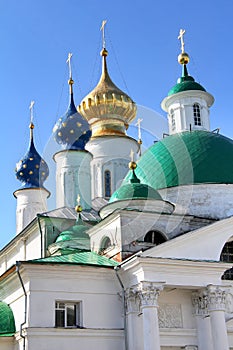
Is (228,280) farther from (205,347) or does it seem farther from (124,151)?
(124,151)

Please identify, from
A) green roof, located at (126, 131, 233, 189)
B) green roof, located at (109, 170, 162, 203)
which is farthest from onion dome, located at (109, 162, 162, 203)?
green roof, located at (126, 131, 233, 189)

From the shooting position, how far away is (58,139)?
77.0 ft

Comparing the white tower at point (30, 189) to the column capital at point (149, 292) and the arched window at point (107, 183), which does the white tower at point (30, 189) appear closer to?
the arched window at point (107, 183)

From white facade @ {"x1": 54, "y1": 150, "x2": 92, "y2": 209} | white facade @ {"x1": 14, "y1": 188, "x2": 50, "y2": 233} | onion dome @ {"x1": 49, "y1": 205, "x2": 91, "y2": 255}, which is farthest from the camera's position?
white facade @ {"x1": 14, "y1": 188, "x2": 50, "y2": 233}

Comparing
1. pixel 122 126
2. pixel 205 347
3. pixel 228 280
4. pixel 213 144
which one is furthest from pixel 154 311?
pixel 122 126

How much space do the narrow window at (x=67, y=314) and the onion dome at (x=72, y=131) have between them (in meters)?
9.26

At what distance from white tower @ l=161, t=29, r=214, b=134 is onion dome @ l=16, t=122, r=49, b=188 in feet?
21.1

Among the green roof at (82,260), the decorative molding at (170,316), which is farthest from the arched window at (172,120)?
the decorative molding at (170,316)

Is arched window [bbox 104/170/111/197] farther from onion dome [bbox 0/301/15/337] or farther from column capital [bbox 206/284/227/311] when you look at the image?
column capital [bbox 206/284/227/311]

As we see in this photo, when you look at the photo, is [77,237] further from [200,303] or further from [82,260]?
[200,303]

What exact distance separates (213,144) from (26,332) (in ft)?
29.3

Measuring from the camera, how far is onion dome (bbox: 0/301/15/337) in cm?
1449

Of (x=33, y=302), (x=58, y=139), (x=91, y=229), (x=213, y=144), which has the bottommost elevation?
(x=33, y=302)

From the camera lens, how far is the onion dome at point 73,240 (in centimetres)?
1769
